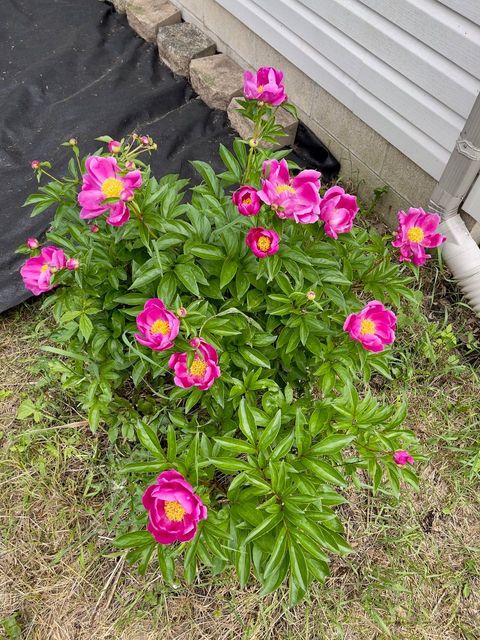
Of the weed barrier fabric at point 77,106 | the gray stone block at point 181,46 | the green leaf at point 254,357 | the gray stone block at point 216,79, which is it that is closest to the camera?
the green leaf at point 254,357

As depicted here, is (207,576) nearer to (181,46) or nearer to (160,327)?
(160,327)

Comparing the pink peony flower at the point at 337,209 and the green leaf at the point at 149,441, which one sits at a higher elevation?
the pink peony flower at the point at 337,209

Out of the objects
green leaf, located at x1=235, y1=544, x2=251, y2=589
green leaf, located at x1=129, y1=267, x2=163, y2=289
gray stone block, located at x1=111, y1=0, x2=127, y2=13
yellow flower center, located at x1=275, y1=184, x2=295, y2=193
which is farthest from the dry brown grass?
gray stone block, located at x1=111, y1=0, x2=127, y2=13

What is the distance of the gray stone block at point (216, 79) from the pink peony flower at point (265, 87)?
159 cm

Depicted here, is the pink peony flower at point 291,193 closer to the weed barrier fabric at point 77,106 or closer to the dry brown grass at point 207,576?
the dry brown grass at point 207,576

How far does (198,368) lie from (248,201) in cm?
37

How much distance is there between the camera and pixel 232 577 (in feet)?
5.23

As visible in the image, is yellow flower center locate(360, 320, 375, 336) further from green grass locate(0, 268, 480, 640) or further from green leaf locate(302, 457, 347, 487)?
green grass locate(0, 268, 480, 640)

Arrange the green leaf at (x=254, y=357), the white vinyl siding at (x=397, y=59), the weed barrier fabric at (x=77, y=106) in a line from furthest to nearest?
the weed barrier fabric at (x=77, y=106) → the white vinyl siding at (x=397, y=59) → the green leaf at (x=254, y=357)

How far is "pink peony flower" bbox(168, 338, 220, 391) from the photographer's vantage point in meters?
1.14

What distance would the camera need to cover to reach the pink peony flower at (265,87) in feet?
4.11

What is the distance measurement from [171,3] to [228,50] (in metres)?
0.68

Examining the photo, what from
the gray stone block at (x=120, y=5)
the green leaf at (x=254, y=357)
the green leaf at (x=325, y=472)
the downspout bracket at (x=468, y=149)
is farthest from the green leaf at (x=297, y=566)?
the gray stone block at (x=120, y=5)

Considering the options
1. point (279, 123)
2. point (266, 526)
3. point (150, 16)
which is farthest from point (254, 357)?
point (150, 16)
